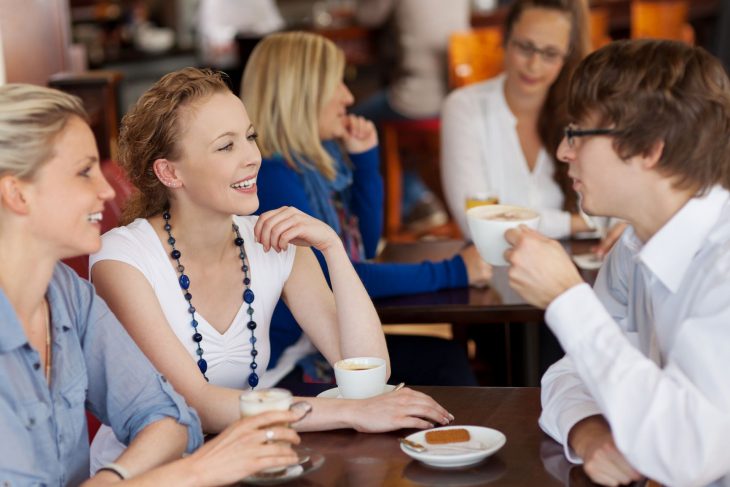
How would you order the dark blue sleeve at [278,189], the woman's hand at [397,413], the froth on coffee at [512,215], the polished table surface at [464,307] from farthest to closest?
the dark blue sleeve at [278,189] → the polished table surface at [464,307] → the froth on coffee at [512,215] → the woman's hand at [397,413]

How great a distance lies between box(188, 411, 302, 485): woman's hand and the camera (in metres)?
1.45

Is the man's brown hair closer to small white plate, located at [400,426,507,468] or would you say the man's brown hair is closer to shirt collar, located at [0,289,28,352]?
small white plate, located at [400,426,507,468]

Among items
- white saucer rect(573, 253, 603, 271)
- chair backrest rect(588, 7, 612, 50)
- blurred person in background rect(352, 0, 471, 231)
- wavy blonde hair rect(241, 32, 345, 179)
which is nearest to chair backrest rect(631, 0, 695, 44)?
chair backrest rect(588, 7, 612, 50)

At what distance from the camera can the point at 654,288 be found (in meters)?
1.64

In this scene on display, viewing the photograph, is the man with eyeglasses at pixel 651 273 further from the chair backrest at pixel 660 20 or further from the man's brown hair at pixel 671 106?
the chair backrest at pixel 660 20

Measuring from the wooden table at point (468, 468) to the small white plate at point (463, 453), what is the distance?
0.5 inches

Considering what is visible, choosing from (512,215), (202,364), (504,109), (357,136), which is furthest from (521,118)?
(202,364)

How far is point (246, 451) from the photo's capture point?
1.46 metres

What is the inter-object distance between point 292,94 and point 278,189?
11.5 inches

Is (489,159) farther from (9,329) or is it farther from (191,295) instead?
(9,329)

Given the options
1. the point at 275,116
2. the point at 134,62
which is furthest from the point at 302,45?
the point at 134,62

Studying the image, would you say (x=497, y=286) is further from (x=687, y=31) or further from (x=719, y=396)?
(x=687, y=31)

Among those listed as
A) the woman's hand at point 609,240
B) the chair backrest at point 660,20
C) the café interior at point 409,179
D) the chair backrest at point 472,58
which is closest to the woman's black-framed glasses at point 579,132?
the café interior at point 409,179

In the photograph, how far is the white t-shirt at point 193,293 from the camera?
1927 millimetres
